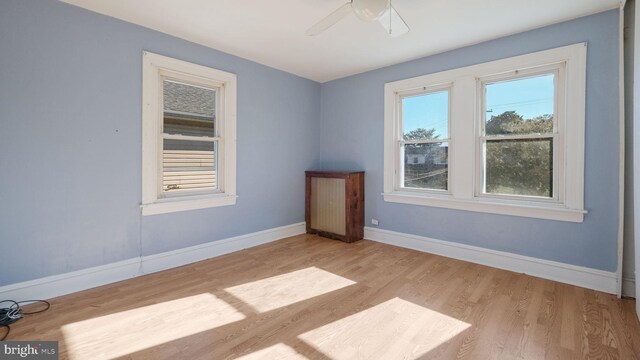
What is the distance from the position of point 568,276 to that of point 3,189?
15.9ft

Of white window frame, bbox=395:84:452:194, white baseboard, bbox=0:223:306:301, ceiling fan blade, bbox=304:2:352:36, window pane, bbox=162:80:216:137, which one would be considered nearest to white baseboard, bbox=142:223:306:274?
white baseboard, bbox=0:223:306:301

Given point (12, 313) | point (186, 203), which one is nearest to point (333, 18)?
point (186, 203)

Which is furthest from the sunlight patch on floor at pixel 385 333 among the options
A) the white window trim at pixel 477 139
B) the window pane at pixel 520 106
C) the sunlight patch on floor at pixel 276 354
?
the window pane at pixel 520 106

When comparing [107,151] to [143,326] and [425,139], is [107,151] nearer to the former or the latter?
[143,326]

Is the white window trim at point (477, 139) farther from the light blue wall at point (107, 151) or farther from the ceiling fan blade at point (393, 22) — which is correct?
the ceiling fan blade at point (393, 22)

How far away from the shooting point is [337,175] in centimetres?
402

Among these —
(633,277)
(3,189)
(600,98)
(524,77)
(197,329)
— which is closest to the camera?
(197,329)

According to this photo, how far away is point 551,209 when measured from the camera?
107 inches

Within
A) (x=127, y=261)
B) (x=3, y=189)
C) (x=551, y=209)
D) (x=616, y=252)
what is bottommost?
Result: (x=127, y=261)

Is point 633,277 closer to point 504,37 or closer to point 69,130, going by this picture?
point 504,37

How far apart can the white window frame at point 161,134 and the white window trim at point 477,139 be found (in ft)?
6.80

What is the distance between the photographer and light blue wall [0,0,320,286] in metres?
2.19

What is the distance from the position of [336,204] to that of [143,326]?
2682mm

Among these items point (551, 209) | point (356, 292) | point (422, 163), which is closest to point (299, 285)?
point (356, 292)
